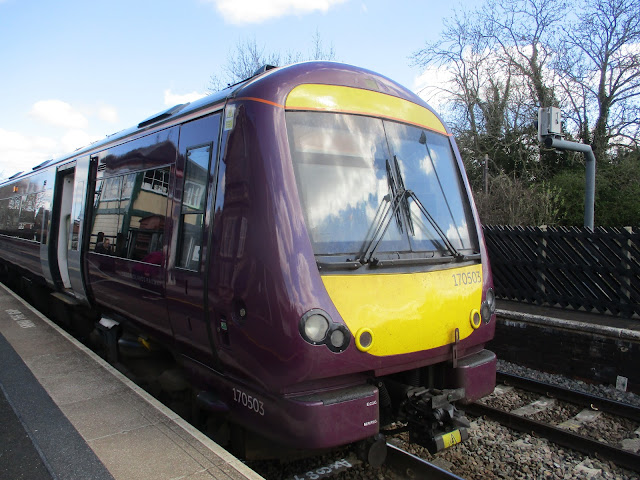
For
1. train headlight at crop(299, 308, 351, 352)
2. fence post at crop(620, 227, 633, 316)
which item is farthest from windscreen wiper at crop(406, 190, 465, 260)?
fence post at crop(620, 227, 633, 316)

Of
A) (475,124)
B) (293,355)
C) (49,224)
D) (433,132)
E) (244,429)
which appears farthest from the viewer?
(475,124)

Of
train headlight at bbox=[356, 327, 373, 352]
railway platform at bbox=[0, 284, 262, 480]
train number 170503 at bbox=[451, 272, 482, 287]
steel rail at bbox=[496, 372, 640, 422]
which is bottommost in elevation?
railway platform at bbox=[0, 284, 262, 480]

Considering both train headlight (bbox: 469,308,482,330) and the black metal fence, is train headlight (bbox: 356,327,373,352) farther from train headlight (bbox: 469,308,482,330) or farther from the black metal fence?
the black metal fence

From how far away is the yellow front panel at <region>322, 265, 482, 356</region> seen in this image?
10.5ft

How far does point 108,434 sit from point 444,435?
7.73 feet

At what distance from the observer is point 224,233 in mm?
3432

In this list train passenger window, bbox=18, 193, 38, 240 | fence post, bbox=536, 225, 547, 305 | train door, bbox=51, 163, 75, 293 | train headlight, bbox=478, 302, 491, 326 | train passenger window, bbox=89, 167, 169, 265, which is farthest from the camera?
train passenger window, bbox=18, 193, 38, 240

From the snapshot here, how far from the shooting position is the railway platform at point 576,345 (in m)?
6.08

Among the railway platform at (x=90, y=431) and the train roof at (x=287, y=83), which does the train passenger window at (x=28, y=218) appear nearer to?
the railway platform at (x=90, y=431)

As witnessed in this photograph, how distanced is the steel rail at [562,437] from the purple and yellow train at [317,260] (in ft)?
4.12

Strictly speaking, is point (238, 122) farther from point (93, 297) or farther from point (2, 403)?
point (93, 297)

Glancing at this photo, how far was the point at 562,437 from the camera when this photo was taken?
4617mm

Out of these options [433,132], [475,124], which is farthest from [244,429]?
[475,124]

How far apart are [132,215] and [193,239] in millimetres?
1438
